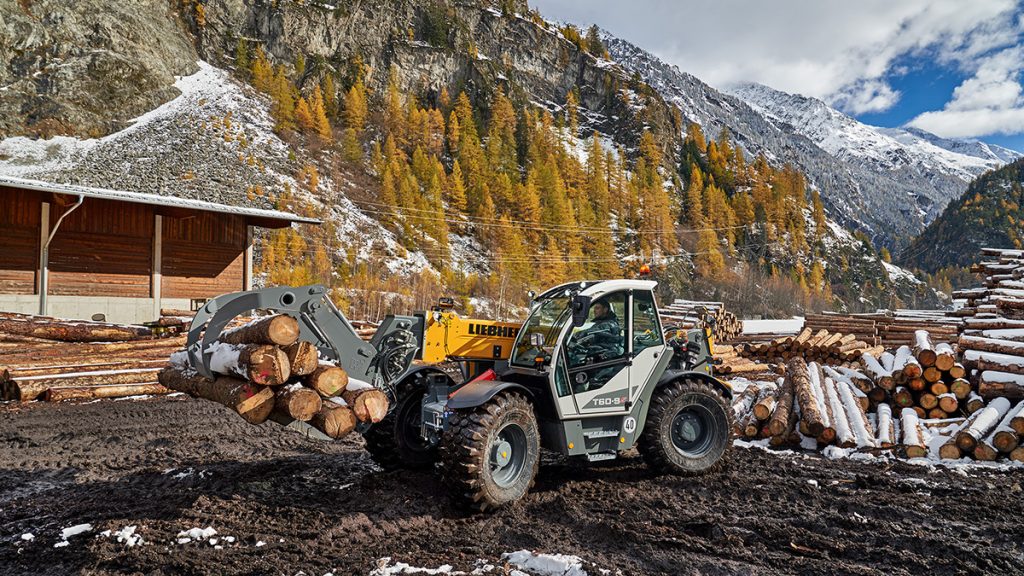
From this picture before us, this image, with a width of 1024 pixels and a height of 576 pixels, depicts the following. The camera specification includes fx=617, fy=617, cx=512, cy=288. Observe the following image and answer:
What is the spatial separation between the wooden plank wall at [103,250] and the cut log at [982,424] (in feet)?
73.4

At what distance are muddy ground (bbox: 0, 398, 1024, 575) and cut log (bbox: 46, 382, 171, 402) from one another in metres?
3.68

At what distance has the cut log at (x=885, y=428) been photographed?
8461 mm

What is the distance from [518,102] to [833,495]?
11481cm

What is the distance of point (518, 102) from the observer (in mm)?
115062

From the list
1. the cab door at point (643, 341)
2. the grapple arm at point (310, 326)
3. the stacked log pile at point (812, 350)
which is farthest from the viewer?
the stacked log pile at point (812, 350)

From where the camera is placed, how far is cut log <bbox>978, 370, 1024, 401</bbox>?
360 inches

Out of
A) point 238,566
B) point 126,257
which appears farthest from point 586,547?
point 126,257

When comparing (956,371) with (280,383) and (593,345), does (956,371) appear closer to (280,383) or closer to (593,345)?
(593,345)

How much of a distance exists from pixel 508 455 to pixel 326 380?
1.81 meters

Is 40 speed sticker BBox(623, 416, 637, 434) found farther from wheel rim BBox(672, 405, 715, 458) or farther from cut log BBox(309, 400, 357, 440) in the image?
cut log BBox(309, 400, 357, 440)

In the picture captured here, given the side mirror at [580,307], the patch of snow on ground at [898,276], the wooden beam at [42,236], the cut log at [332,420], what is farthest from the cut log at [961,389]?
the patch of snow on ground at [898,276]

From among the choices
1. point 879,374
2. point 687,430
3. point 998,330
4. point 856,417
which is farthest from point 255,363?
point 998,330

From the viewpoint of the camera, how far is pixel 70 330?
1409 cm

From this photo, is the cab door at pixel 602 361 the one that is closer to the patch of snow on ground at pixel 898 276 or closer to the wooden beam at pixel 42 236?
the wooden beam at pixel 42 236
